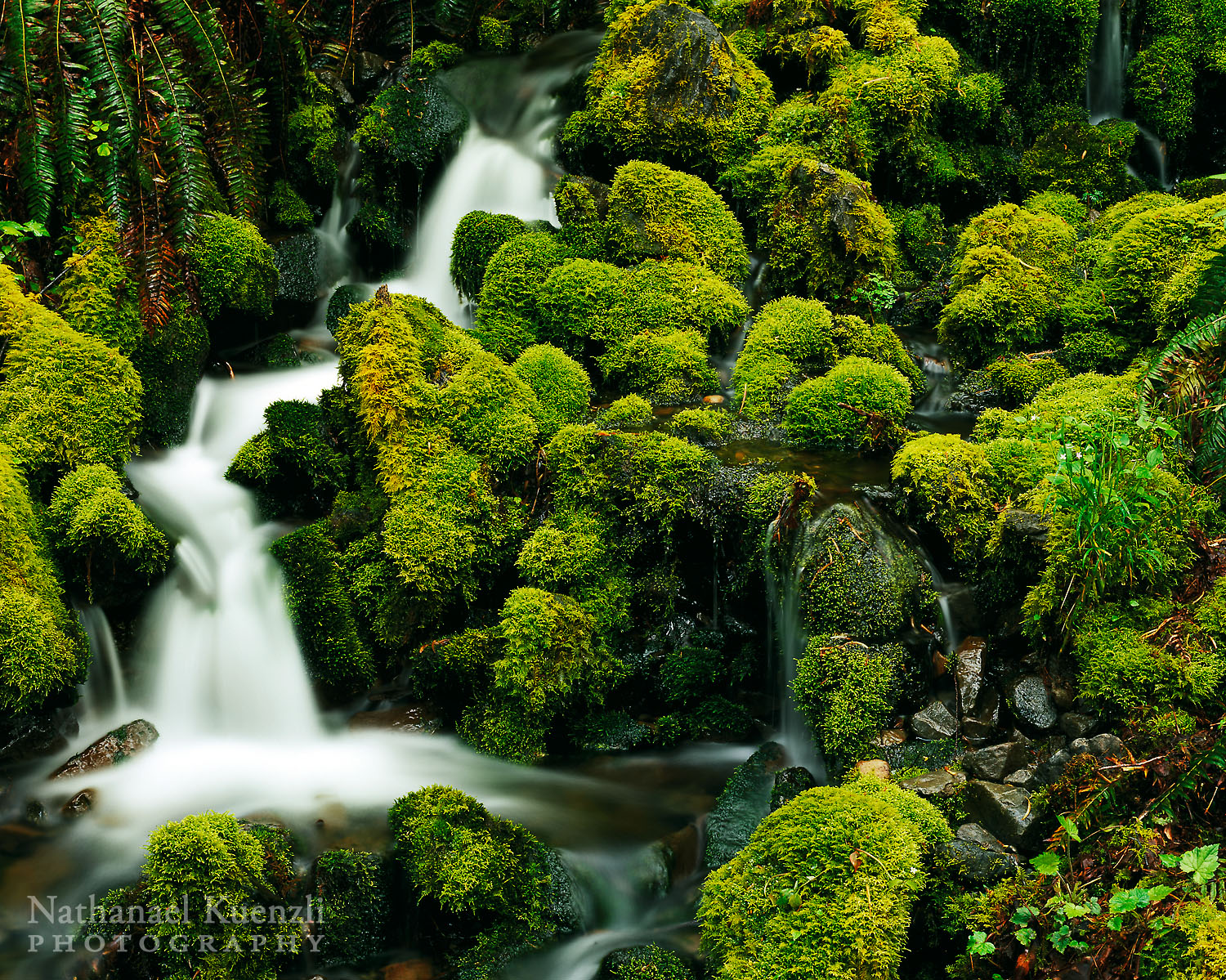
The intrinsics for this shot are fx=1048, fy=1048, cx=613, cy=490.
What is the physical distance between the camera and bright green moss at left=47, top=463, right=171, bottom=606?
20.8 feet

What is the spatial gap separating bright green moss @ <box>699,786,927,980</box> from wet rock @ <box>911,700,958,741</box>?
99cm

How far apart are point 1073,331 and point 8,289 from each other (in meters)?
7.42

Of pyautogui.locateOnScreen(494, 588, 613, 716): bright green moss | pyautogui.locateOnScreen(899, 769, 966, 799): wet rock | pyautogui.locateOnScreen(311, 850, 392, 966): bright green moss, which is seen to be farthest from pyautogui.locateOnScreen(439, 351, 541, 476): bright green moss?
pyautogui.locateOnScreen(899, 769, 966, 799): wet rock

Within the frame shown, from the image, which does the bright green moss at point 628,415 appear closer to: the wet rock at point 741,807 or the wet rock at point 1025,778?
the wet rock at point 741,807

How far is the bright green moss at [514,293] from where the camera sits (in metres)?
7.90

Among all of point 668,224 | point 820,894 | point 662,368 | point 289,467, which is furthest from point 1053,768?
point 668,224

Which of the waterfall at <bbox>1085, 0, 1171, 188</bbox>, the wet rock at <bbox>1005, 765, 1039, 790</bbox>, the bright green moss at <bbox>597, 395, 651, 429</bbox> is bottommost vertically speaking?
the wet rock at <bbox>1005, 765, 1039, 790</bbox>

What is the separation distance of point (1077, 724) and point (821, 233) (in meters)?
4.65

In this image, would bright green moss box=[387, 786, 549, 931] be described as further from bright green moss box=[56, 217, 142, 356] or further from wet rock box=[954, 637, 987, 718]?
bright green moss box=[56, 217, 142, 356]

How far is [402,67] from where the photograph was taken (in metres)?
10.5

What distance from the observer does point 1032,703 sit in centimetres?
513

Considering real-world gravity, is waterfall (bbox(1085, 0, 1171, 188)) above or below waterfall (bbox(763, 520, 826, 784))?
above

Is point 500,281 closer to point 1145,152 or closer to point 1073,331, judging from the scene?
point 1073,331

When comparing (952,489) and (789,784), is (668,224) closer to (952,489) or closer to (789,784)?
(952,489)
